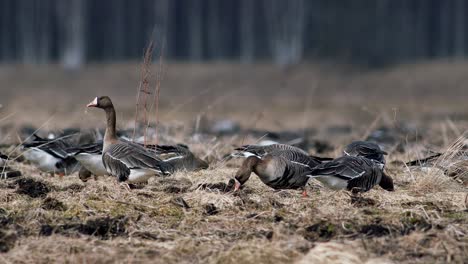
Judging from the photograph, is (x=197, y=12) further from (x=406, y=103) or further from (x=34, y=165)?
(x=34, y=165)

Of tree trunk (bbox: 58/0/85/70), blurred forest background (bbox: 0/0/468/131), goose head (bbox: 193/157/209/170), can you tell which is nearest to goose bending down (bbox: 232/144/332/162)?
goose head (bbox: 193/157/209/170)

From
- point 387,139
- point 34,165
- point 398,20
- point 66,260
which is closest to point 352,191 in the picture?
point 66,260

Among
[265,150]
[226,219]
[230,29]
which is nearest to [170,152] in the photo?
[265,150]

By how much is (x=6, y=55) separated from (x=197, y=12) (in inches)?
508

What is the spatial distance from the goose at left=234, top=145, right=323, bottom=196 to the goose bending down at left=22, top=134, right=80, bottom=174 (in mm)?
3021

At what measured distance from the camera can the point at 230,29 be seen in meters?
58.3

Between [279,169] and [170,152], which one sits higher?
[279,169]

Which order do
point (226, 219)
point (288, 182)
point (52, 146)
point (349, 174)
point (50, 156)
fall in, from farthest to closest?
point (52, 146)
point (50, 156)
point (288, 182)
point (349, 174)
point (226, 219)

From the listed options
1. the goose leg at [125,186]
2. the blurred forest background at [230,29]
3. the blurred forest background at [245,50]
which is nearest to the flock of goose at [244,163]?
the goose leg at [125,186]

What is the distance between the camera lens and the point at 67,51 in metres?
52.5

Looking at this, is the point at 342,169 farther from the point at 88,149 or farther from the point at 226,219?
the point at 88,149

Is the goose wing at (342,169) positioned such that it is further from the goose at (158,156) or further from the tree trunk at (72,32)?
the tree trunk at (72,32)

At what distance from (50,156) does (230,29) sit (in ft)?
155

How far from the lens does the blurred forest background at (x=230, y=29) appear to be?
175 feet
